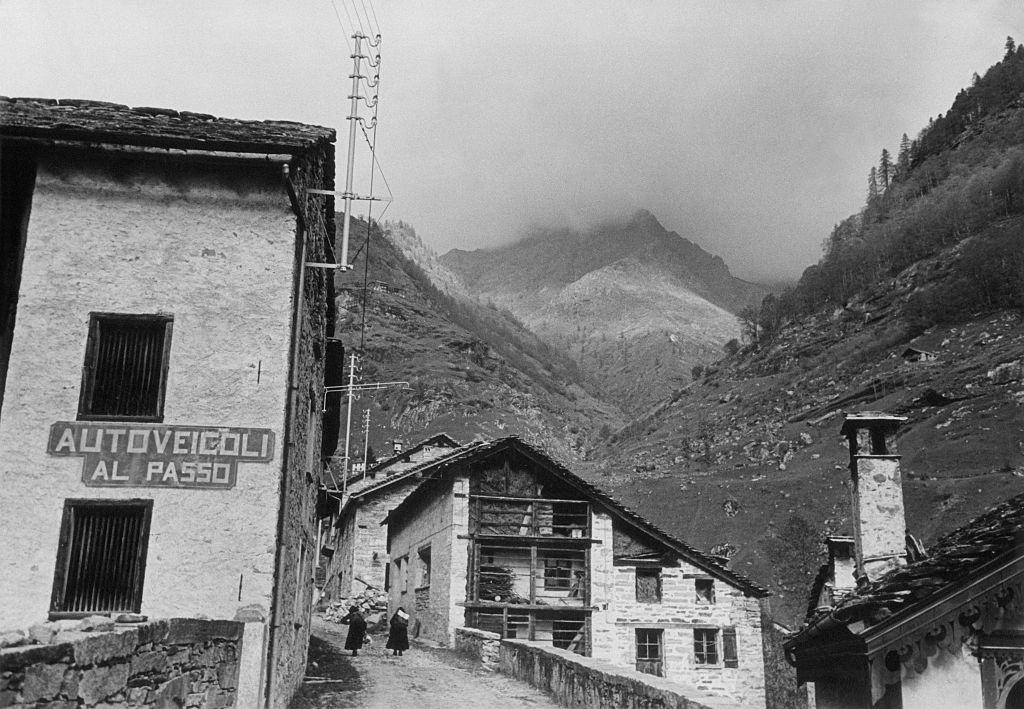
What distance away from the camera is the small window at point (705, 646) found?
25734 mm

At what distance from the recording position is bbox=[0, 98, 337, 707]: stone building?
10156mm

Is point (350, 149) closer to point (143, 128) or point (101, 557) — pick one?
point (143, 128)

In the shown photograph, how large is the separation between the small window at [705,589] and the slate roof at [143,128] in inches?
765

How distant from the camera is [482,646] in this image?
65.7 feet

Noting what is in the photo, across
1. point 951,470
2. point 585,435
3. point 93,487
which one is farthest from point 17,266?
point 585,435

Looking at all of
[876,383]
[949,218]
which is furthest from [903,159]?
[876,383]

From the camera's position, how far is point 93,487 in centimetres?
1031

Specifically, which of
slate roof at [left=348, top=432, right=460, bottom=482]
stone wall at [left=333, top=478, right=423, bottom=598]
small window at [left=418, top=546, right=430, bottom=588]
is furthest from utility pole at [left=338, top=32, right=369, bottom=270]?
slate roof at [left=348, top=432, right=460, bottom=482]

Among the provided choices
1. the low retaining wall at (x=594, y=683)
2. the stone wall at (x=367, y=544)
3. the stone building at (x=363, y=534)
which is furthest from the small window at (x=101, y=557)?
the stone wall at (x=367, y=544)

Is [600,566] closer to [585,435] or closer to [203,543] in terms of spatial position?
[203,543]

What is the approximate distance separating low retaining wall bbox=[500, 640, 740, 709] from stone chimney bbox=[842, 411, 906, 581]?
137 inches

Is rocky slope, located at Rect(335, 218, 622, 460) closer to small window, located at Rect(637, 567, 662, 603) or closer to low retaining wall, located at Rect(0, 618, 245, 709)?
small window, located at Rect(637, 567, 662, 603)

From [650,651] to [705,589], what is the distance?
8.39ft

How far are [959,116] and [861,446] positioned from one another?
503ft
